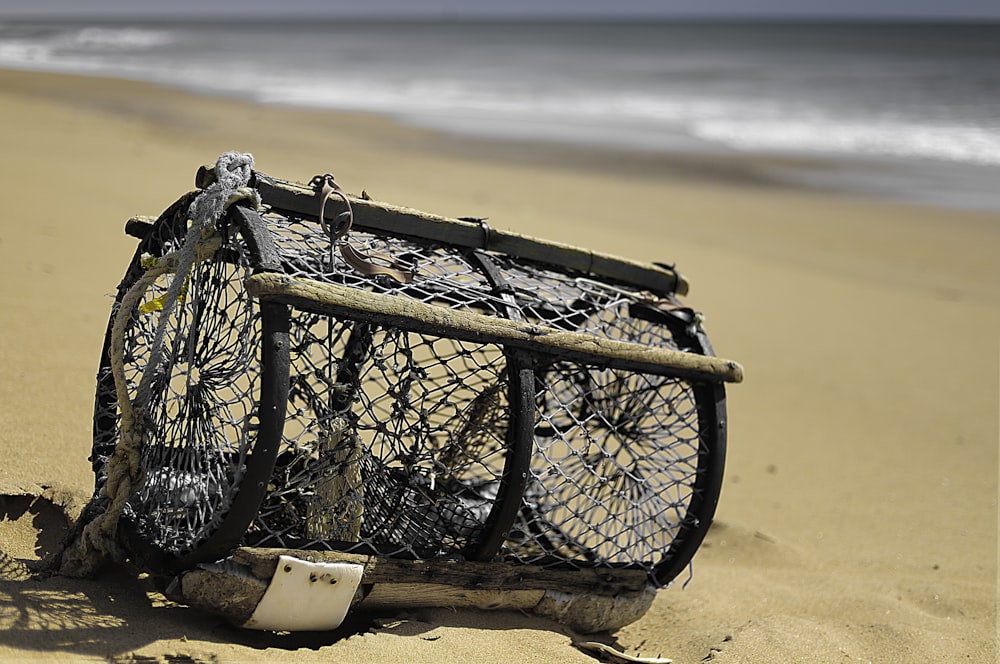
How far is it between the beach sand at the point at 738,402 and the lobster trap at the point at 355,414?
0.16m

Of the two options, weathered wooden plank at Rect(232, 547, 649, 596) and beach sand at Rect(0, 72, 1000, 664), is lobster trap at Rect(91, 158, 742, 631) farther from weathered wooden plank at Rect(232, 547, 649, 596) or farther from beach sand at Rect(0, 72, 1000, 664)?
beach sand at Rect(0, 72, 1000, 664)

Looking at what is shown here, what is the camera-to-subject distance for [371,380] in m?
2.53

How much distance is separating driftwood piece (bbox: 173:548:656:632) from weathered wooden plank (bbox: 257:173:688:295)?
0.86m

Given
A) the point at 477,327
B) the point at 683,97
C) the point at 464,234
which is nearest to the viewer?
the point at 477,327

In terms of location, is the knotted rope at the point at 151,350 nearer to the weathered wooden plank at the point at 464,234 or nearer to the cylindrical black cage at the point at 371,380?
the cylindrical black cage at the point at 371,380

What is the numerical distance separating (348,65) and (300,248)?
31869 millimetres

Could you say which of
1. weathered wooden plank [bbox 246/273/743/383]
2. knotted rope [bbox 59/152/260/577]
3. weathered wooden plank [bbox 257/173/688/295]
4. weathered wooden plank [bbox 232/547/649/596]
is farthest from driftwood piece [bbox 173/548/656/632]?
weathered wooden plank [bbox 257/173/688/295]

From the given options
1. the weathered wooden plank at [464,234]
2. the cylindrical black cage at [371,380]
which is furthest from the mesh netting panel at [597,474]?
the weathered wooden plank at [464,234]

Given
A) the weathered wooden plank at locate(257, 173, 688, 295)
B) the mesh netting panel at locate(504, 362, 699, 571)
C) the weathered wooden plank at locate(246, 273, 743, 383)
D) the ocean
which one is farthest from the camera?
the ocean

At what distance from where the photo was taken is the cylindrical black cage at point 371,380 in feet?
7.16

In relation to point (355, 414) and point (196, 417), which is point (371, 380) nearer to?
point (355, 414)

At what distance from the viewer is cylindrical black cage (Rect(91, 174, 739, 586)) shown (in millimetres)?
2184

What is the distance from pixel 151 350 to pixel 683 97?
22334 millimetres

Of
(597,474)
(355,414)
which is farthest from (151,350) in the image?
(597,474)
